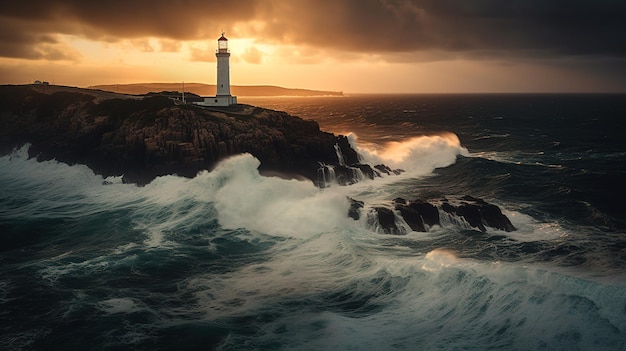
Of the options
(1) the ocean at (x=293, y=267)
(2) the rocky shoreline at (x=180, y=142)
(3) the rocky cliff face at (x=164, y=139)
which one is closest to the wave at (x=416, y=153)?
(2) the rocky shoreline at (x=180, y=142)

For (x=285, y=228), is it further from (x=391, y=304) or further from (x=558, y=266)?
(x=558, y=266)

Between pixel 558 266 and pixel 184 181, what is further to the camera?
pixel 184 181

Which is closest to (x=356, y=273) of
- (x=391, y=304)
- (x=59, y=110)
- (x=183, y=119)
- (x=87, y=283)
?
(x=391, y=304)

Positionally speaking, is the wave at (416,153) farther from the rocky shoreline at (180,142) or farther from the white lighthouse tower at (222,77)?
the white lighthouse tower at (222,77)

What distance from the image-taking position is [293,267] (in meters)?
24.3

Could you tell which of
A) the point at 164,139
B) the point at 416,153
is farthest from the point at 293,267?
the point at 416,153

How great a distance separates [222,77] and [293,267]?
1648 inches

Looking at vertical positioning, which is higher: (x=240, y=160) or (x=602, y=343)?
(x=240, y=160)

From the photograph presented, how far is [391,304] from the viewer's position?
19.8m

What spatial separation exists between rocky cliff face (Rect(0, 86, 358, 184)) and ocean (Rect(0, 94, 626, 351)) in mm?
2035

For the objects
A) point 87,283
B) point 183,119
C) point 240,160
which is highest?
point 183,119

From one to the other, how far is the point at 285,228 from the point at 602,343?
18836 millimetres

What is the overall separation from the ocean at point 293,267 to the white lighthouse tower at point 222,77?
63.9 ft

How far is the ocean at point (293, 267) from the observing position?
1722 cm
